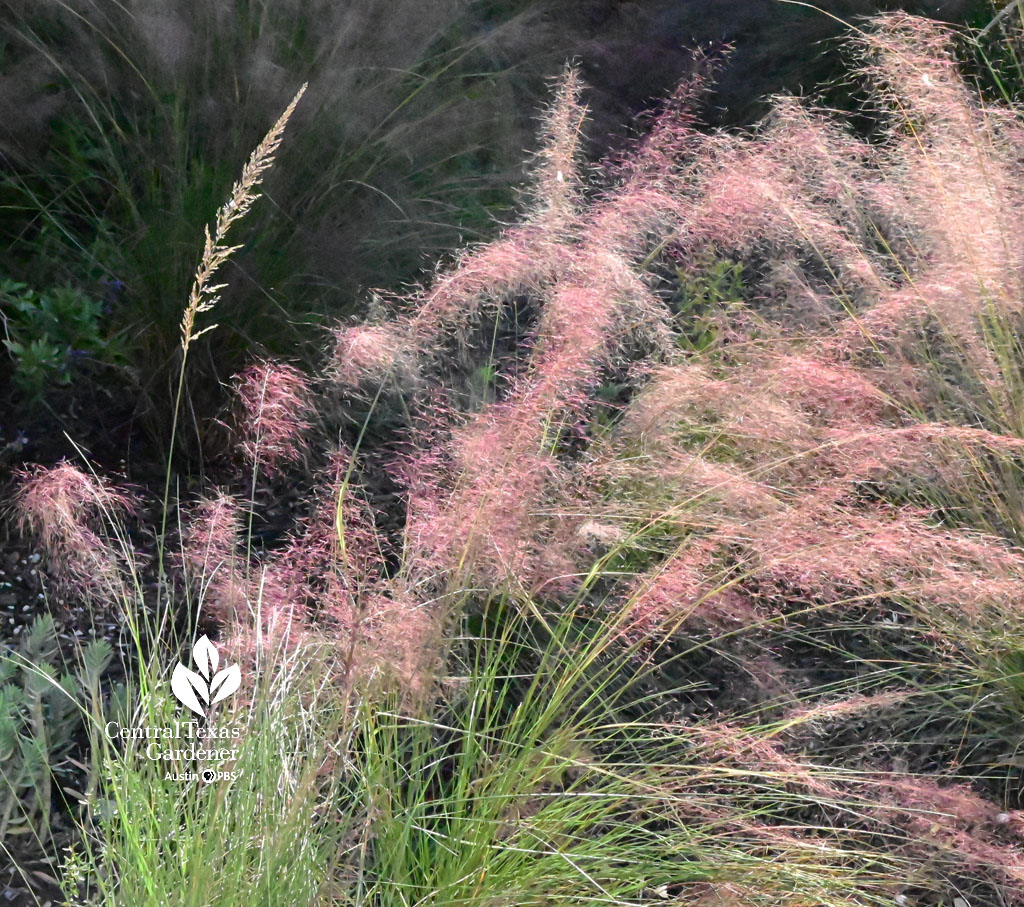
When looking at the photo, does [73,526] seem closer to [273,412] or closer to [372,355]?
[273,412]

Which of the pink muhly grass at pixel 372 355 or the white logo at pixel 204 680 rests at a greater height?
the pink muhly grass at pixel 372 355

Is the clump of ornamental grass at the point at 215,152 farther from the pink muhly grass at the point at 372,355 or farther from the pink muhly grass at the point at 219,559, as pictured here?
the pink muhly grass at the point at 219,559

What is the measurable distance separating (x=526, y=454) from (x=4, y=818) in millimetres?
1038

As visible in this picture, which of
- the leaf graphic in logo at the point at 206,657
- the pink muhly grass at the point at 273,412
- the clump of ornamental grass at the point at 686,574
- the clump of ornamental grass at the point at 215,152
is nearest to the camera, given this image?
the clump of ornamental grass at the point at 686,574

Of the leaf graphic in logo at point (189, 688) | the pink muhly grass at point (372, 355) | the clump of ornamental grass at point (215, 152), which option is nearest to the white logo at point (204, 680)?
the leaf graphic in logo at point (189, 688)


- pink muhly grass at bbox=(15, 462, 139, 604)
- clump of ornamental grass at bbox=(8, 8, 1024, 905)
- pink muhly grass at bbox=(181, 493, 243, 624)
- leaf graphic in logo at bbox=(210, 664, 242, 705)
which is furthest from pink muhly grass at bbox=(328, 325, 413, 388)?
leaf graphic in logo at bbox=(210, 664, 242, 705)

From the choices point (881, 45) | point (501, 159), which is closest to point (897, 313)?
point (881, 45)

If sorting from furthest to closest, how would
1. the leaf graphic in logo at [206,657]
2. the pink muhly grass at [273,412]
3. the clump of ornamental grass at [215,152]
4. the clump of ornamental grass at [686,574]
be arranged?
the clump of ornamental grass at [215,152]
the pink muhly grass at [273,412]
the leaf graphic in logo at [206,657]
the clump of ornamental grass at [686,574]

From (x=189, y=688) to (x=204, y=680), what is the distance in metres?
0.06

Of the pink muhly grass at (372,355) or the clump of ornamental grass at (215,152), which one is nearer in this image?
the pink muhly grass at (372,355)

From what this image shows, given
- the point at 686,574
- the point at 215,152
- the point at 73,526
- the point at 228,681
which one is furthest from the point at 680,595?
the point at 215,152

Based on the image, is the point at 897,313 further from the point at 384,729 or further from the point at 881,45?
the point at 384,729

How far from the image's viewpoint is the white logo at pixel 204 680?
1735 millimetres

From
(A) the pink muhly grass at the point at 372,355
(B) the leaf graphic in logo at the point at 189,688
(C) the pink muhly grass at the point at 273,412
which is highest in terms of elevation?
(A) the pink muhly grass at the point at 372,355
